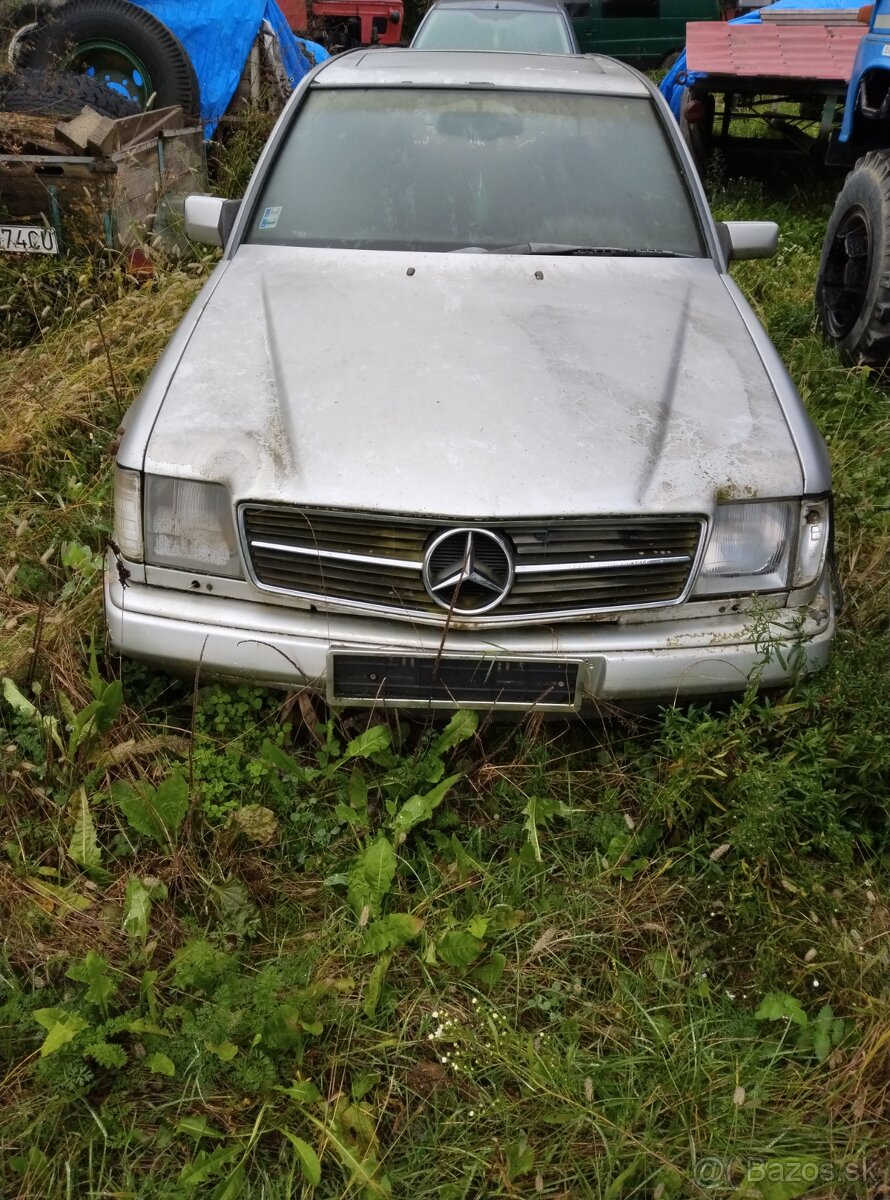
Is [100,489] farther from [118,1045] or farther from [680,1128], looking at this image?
[680,1128]

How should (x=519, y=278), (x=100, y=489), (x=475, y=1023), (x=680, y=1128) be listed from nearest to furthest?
(x=680, y=1128), (x=475, y=1023), (x=519, y=278), (x=100, y=489)

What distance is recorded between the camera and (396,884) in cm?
212

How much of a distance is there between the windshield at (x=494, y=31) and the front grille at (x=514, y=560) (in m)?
6.98

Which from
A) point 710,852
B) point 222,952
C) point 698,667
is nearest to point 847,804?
point 710,852

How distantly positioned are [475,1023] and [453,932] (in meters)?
0.17

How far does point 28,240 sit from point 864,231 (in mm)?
3857

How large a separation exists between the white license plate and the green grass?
2.52m

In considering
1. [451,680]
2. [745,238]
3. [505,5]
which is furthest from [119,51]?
[451,680]

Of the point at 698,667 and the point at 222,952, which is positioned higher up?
the point at 698,667

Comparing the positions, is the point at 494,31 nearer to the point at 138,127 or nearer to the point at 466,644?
the point at 138,127

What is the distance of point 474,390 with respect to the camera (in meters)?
2.33

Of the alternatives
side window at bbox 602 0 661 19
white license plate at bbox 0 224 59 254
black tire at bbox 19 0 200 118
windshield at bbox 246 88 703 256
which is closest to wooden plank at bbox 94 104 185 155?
white license plate at bbox 0 224 59 254

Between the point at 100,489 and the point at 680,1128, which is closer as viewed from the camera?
the point at 680,1128

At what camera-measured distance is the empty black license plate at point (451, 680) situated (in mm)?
2123
